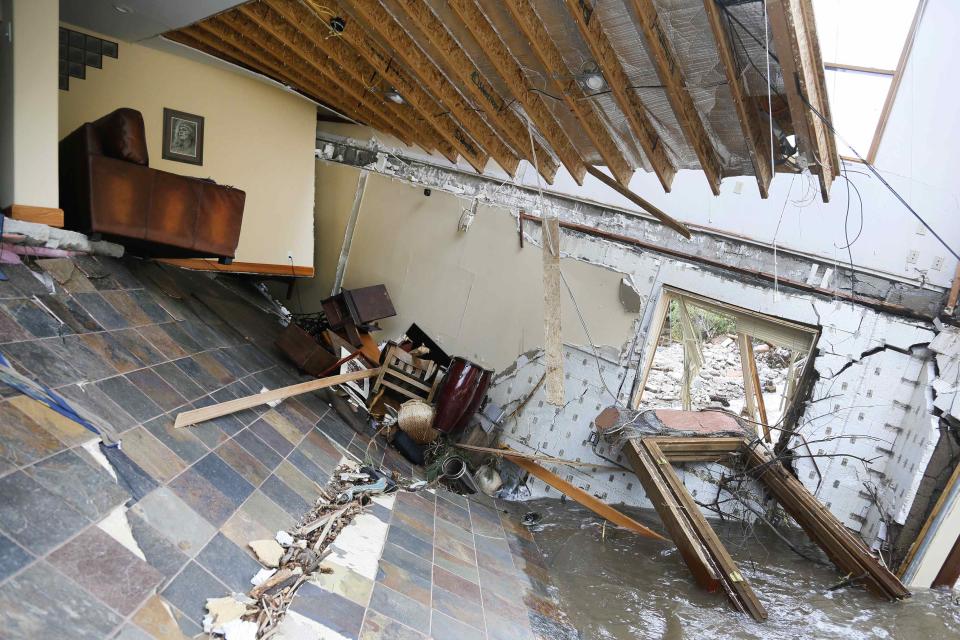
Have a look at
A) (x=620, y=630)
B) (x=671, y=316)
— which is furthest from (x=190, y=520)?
(x=671, y=316)

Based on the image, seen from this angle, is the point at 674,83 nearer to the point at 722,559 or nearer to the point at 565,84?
the point at 565,84

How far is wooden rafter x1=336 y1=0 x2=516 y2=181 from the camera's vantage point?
4.28 metres

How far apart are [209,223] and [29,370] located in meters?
2.19

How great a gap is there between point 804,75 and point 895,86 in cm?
292

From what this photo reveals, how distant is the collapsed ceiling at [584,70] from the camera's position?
3.16 meters

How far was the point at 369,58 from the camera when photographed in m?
4.95

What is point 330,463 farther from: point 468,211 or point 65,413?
point 468,211

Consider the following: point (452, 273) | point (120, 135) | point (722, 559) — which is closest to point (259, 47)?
point (120, 135)

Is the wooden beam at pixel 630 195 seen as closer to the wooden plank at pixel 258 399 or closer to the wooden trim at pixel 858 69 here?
the wooden trim at pixel 858 69

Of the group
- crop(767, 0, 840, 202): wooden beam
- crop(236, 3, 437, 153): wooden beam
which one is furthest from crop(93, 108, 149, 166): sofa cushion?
crop(767, 0, 840, 202): wooden beam

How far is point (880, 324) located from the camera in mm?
Answer: 5332

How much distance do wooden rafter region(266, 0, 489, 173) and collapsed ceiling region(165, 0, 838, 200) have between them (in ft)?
0.04

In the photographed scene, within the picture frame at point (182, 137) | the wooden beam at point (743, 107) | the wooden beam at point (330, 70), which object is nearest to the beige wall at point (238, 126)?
the picture frame at point (182, 137)

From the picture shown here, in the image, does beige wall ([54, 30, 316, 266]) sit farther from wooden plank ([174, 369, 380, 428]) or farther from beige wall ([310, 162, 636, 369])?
wooden plank ([174, 369, 380, 428])
